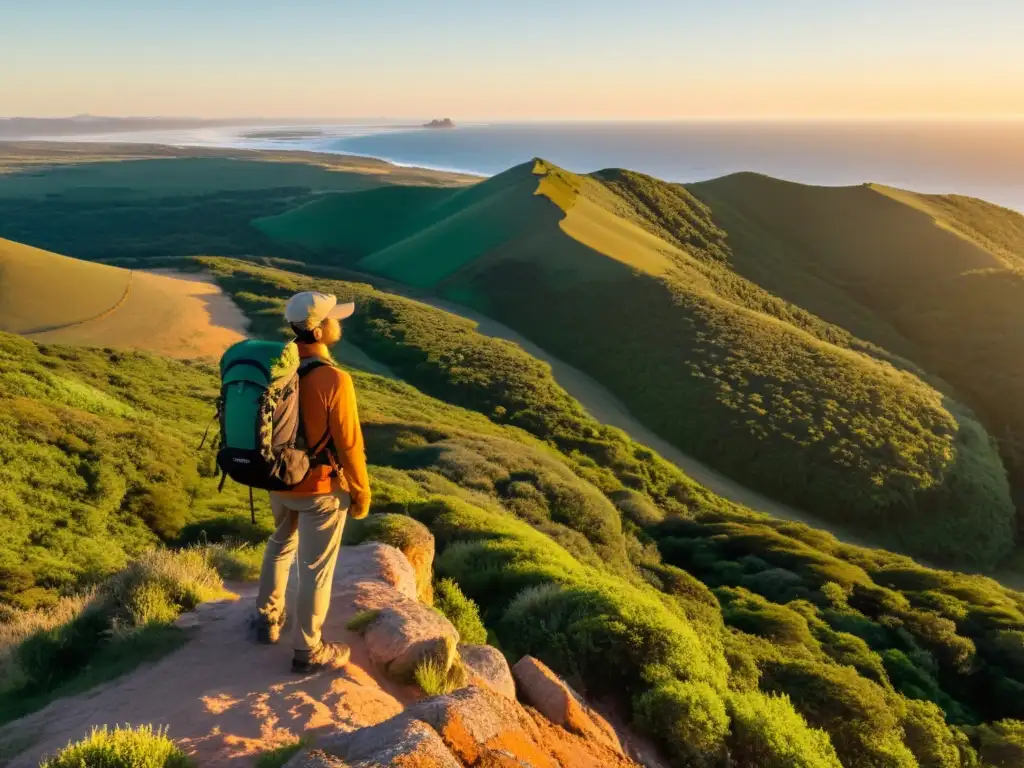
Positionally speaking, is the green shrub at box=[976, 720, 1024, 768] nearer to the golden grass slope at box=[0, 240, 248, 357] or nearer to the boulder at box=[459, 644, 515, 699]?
the boulder at box=[459, 644, 515, 699]

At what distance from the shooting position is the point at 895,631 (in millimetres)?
12766

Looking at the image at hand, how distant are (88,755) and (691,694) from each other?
511 centimetres

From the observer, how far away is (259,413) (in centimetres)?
443

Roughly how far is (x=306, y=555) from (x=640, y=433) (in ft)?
90.6

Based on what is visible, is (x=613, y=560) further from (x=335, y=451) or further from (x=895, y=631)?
(x=335, y=451)

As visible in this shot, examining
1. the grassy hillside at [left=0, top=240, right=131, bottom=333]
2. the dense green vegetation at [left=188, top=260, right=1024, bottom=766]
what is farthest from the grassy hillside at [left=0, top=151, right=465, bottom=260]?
the dense green vegetation at [left=188, top=260, right=1024, bottom=766]

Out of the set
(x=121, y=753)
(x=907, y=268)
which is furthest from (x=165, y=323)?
(x=907, y=268)

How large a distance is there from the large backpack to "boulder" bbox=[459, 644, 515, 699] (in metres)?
2.32

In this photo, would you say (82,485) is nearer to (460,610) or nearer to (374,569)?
(374,569)

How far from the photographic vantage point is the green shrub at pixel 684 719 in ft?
20.6

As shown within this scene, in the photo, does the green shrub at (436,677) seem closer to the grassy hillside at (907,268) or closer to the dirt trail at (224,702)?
the dirt trail at (224,702)

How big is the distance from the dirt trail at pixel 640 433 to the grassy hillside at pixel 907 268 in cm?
1478

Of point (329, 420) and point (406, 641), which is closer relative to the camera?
point (329, 420)

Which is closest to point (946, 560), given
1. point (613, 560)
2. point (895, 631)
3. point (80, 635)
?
point (895, 631)
